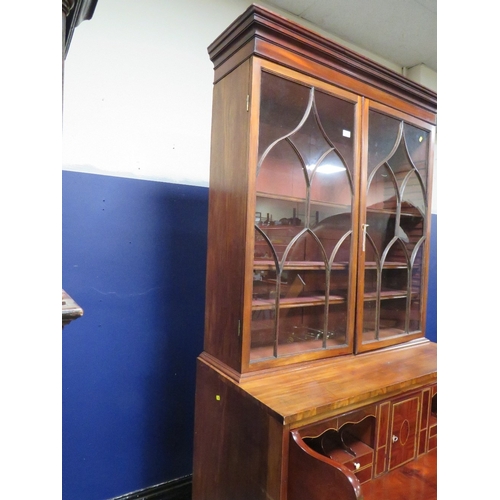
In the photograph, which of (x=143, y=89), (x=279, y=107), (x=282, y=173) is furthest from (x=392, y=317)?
(x=143, y=89)

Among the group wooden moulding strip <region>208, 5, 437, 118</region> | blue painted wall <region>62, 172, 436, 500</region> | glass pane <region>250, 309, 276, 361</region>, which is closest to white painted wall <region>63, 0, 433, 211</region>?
blue painted wall <region>62, 172, 436, 500</region>

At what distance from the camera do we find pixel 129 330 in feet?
4.90

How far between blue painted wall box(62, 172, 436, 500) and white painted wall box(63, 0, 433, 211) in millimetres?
96

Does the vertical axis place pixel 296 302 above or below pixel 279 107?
below

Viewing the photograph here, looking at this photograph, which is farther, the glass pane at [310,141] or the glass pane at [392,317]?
the glass pane at [392,317]

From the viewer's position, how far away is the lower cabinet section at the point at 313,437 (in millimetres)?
924

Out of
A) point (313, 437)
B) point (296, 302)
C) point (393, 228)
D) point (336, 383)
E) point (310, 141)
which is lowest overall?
point (313, 437)

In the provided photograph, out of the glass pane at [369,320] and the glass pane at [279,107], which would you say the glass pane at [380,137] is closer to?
the glass pane at [279,107]

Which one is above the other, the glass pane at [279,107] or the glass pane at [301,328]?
the glass pane at [279,107]

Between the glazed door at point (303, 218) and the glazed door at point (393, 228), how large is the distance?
0.25 ft

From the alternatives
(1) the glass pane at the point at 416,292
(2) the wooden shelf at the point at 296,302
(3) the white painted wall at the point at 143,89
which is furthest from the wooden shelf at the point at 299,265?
(3) the white painted wall at the point at 143,89

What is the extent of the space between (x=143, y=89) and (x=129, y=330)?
39.8 inches

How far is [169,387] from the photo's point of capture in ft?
5.22

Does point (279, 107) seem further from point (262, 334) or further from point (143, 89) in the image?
point (262, 334)
